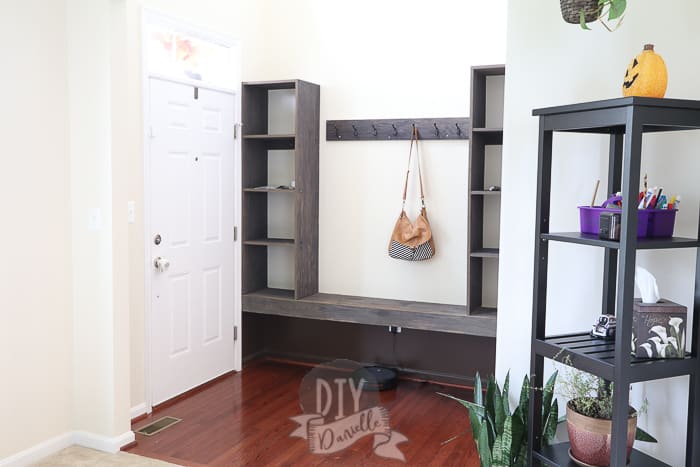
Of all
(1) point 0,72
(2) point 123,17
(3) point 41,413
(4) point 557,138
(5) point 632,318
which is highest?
(2) point 123,17

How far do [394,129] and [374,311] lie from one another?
1226 mm

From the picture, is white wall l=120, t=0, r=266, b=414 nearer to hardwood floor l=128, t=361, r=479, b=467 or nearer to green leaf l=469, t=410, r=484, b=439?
hardwood floor l=128, t=361, r=479, b=467

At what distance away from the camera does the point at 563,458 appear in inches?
81.3

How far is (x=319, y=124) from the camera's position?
180 inches

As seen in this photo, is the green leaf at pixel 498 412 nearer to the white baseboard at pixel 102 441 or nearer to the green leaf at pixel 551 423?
the green leaf at pixel 551 423

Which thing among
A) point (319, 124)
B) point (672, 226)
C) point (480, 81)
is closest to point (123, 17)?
point (319, 124)

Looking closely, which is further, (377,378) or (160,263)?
(377,378)

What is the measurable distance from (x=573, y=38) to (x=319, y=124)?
256 centimetres

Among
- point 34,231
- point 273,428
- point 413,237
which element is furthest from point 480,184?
point 34,231

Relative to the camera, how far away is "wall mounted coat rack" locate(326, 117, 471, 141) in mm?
4172

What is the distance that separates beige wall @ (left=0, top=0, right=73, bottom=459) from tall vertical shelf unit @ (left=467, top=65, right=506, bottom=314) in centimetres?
226

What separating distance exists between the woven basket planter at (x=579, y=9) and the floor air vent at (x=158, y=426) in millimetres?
2880

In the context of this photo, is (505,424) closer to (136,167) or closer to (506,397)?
(506,397)

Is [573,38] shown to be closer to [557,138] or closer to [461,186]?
[557,138]
